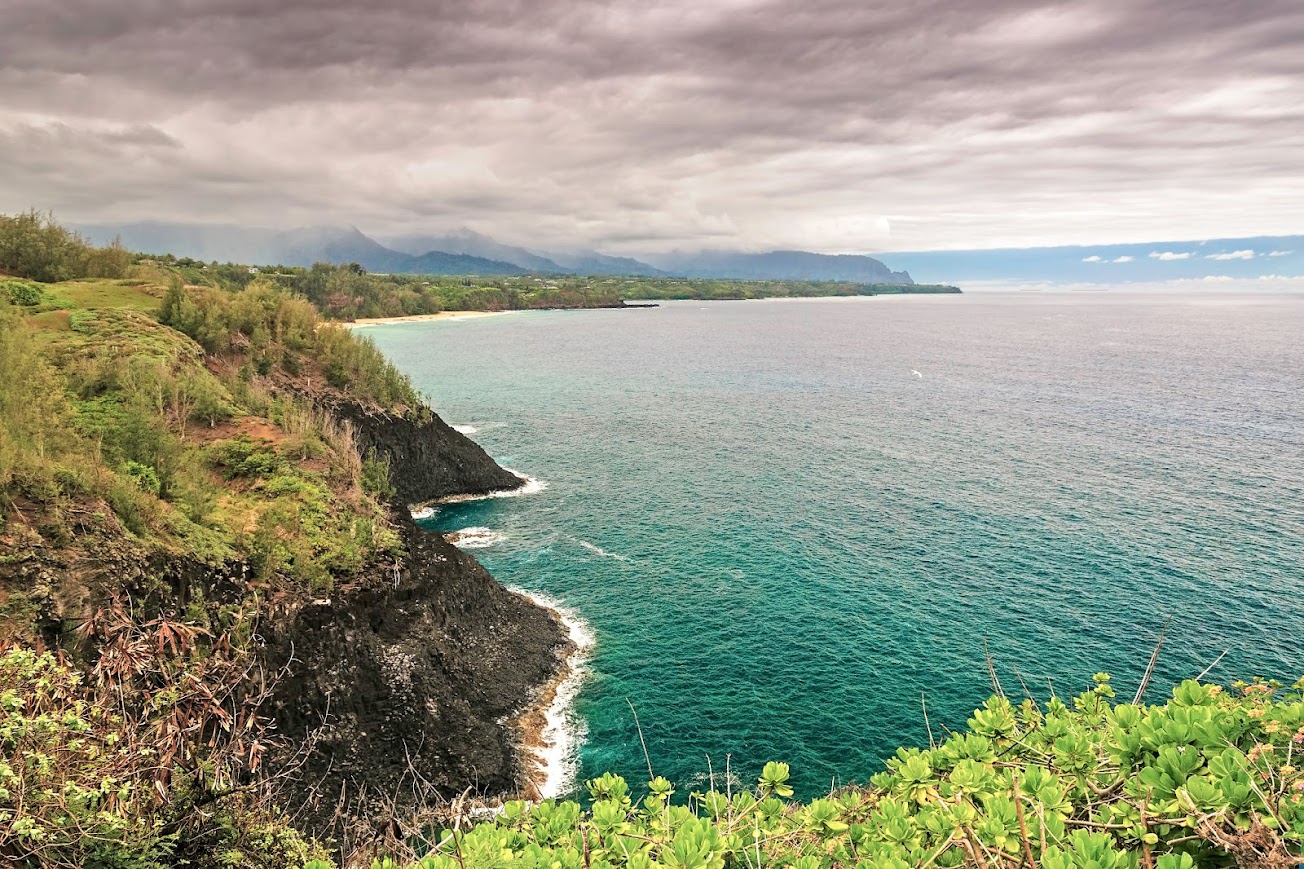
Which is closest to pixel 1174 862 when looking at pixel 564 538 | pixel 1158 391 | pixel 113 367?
pixel 113 367

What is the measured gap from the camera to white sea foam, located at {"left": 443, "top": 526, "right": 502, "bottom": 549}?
56125 mm

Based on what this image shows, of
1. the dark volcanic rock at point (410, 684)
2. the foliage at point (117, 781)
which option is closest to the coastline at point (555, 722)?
the dark volcanic rock at point (410, 684)

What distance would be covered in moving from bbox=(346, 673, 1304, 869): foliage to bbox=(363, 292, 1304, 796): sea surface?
7752 mm

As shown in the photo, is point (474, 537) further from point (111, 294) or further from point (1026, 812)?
point (1026, 812)

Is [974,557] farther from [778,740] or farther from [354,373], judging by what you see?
[354,373]

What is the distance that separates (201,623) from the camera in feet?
80.7

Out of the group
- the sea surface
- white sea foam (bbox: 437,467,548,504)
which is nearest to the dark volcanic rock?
the sea surface

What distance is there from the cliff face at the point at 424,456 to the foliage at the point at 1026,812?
196 feet

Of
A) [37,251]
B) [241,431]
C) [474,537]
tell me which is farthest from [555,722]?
[37,251]

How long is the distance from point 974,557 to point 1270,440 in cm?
5527

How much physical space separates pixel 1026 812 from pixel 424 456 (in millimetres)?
65600

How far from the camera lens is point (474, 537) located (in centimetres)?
5775

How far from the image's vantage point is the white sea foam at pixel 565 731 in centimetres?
3153

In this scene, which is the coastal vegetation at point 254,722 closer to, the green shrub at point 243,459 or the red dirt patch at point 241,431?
the green shrub at point 243,459
